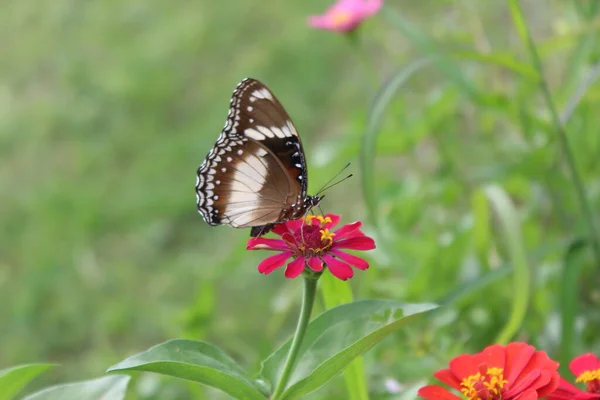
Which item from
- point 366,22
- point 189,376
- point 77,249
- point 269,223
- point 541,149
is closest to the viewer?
point 189,376

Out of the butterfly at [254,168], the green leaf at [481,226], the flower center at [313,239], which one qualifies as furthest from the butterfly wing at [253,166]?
the green leaf at [481,226]

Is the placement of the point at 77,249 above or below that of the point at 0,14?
below

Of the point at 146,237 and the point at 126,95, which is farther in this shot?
the point at 126,95

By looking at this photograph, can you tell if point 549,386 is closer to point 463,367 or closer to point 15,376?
point 463,367

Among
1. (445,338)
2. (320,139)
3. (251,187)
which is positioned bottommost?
(445,338)

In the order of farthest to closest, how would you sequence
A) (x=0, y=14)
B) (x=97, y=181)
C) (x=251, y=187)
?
(x=0, y=14) < (x=97, y=181) < (x=251, y=187)

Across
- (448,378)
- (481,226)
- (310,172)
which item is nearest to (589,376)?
(448,378)

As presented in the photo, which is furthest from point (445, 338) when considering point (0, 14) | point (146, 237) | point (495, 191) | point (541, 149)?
point (0, 14)

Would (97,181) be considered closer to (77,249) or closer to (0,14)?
(77,249)
